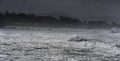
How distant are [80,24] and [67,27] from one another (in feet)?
1.76

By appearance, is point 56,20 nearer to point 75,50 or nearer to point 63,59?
point 75,50

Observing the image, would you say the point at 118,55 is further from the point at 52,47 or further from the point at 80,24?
the point at 80,24

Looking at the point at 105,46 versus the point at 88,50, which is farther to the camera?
the point at 105,46

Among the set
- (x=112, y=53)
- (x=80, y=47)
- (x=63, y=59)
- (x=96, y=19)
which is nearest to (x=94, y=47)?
(x=80, y=47)

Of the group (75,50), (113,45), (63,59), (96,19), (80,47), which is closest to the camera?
(63,59)

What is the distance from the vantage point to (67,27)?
10977 millimetres

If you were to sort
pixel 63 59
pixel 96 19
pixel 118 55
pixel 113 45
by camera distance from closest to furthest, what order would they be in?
pixel 63 59 < pixel 118 55 < pixel 113 45 < pixel 96 19

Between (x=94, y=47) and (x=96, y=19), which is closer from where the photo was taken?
(x=94, y=47)

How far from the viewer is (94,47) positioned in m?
6.23

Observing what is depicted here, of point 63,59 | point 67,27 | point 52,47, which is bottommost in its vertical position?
point 63,59

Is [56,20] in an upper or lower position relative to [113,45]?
upper

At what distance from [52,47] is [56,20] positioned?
4.84m

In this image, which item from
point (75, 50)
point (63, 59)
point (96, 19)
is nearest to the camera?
point (63, 59)

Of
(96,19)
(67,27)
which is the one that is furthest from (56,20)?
(96,19)
